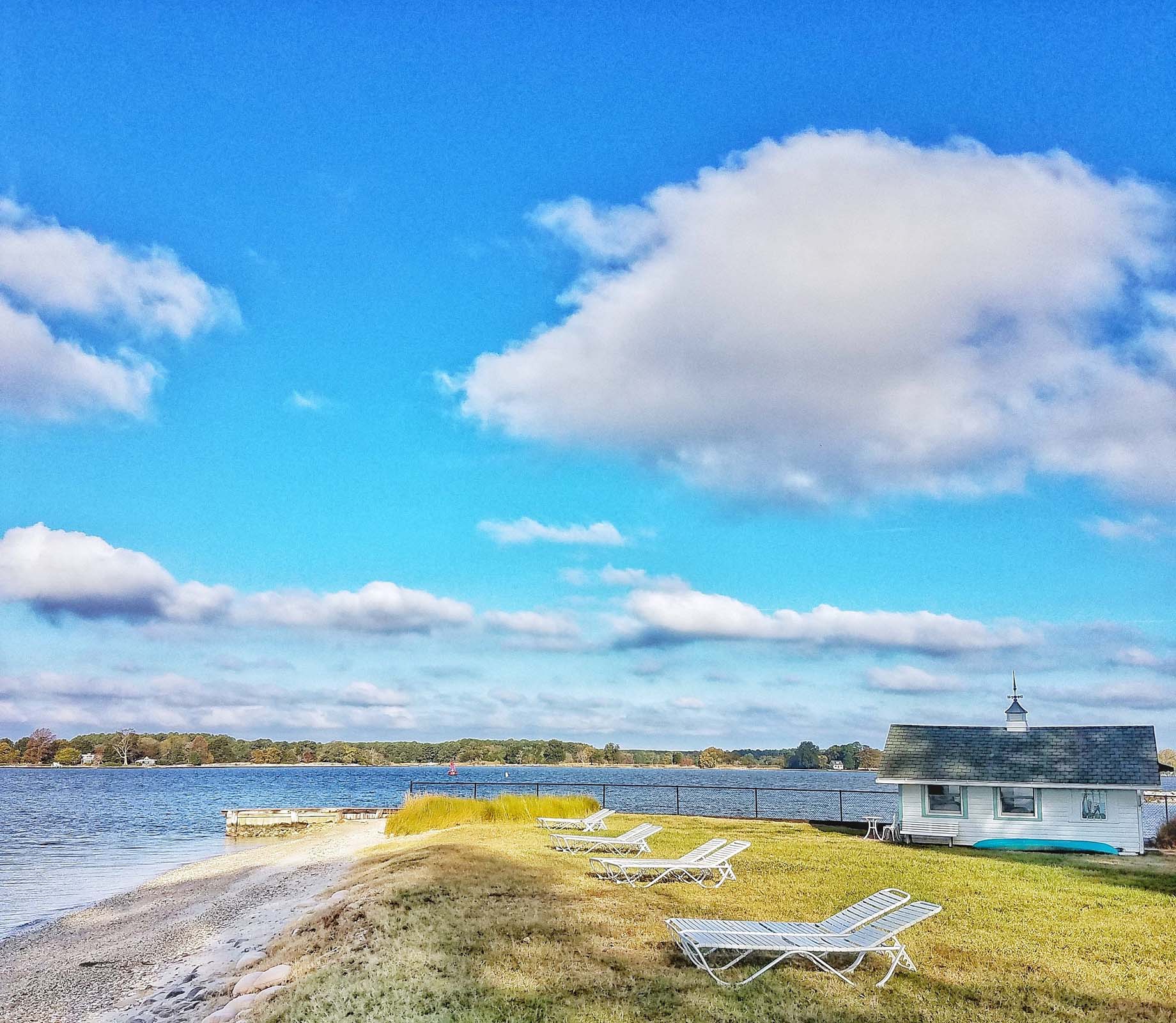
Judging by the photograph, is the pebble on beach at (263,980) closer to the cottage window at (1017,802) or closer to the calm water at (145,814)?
the calm water at (145,814)

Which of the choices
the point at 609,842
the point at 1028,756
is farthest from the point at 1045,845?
the point at 609,842

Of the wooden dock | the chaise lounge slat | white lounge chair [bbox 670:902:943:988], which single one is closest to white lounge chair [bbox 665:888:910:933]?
white lounge chair [bbox 670:902:943:988]

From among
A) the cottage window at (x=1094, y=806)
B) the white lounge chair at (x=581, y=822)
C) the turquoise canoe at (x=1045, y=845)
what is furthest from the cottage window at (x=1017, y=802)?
the white lounge chair at (x=581, y=822)

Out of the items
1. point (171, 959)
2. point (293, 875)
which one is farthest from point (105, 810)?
point (171, 959)

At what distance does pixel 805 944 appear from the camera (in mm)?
9195

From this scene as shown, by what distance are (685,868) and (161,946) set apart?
8.58 meters

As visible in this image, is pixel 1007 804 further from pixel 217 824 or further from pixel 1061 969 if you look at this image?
pixel 217 824

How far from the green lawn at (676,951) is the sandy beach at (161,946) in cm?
117

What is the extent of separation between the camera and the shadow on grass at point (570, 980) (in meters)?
8.18

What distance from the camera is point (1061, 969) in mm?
9930

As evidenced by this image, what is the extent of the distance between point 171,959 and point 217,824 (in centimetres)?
4026

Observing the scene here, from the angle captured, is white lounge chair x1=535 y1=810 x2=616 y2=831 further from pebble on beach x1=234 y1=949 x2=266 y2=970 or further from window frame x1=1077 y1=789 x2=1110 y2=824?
window frame x1=1077 y1=789 x2=1110 y2=824

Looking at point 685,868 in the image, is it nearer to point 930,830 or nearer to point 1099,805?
point 930,830

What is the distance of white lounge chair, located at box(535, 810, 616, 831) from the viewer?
2338cm
